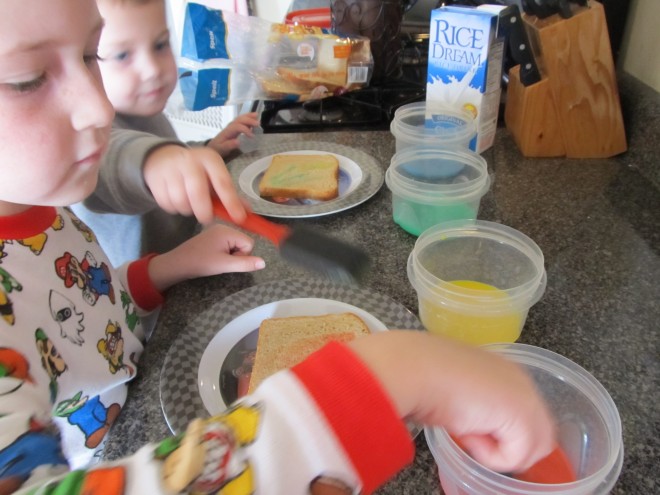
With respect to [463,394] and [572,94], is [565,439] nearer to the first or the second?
[463,394]

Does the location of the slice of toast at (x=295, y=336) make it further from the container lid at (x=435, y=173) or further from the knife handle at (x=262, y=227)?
the container lid at (x=435, y=173)

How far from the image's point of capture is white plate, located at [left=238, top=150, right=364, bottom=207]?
2.97ft

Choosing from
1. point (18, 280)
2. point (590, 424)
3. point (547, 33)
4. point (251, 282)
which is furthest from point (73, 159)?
point (547, 33)

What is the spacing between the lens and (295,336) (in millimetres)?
599

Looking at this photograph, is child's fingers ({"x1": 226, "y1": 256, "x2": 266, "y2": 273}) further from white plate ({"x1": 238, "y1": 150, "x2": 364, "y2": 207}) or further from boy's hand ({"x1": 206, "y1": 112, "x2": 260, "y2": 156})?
boy's hand ({"x1": 206, "y1": 112, "x2": 260, "y2": 156})

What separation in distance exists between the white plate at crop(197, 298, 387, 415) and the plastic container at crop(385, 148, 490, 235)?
0.67 ft

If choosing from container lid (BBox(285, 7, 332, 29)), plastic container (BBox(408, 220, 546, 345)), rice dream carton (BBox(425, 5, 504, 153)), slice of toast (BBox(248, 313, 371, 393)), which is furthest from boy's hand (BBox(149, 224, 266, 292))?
container lid (BBox(285, 7, 332, 29))

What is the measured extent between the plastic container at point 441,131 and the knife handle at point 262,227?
0.39 m

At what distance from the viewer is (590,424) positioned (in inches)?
18.5

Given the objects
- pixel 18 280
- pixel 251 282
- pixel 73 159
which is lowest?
pixel 251 282

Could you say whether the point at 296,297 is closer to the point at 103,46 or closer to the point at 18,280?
the point at 18,280

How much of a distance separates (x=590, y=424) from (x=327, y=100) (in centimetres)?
95

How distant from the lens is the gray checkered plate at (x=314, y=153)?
2.74 ft

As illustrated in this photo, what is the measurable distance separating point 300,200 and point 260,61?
1.49 ft
